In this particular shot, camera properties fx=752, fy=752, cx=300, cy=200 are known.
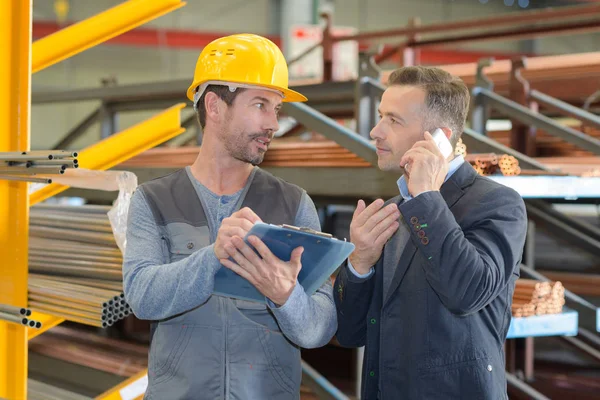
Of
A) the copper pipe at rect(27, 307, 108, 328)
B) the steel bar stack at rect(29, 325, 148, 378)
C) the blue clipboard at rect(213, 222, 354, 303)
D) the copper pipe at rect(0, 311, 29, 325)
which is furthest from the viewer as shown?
the steel bar stack at rect(29, 325, 148, 378)

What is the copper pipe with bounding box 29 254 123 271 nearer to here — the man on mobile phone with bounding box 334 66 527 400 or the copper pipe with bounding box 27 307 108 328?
the copper pipe with bounding box 27 307 108 328

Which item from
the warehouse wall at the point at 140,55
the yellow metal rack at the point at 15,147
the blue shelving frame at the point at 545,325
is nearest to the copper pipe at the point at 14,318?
the yellow metal rack at the point at 15,147

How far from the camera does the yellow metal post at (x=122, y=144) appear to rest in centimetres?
285

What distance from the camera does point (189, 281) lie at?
1.98m

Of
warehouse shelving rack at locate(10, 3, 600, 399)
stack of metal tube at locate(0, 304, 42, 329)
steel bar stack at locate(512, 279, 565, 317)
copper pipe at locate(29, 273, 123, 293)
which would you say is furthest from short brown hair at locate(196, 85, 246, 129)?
steel bar stack at locate(512, 279, 565, 317)

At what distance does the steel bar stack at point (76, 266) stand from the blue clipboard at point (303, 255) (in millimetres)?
646

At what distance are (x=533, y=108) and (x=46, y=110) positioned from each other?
13.6 meters

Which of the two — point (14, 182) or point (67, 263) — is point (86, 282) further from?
point (14, 182)

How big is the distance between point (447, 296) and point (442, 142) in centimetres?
45

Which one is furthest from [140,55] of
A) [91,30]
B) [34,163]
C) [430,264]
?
[430,264]

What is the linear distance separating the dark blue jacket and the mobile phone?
0.26ft

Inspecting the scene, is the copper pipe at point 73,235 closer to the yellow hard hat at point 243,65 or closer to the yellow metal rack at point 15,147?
the yellow metal rack at point 15,147

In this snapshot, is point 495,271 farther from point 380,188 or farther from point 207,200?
point 380,188

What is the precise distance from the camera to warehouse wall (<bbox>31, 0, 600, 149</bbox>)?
648 inches
